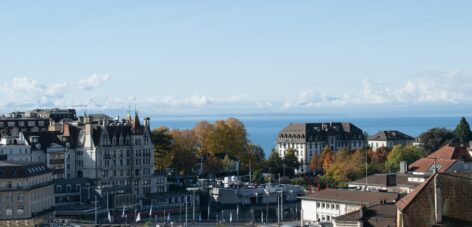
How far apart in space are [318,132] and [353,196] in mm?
82458

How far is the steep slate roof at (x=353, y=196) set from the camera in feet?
267

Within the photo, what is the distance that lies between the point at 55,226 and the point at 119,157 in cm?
3268

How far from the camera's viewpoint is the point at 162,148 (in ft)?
430

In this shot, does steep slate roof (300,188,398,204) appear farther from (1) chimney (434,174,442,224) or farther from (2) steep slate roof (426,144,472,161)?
(1) chimney (434,174,442,224)

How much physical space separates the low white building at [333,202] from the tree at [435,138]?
58.2m

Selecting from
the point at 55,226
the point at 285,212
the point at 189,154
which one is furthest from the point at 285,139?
the point at 55,226

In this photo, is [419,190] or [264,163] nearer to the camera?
[419,190]

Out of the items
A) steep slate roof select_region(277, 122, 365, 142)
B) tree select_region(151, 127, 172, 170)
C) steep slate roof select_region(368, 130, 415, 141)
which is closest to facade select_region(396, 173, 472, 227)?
tree select_region(151, 127, 172, 170)

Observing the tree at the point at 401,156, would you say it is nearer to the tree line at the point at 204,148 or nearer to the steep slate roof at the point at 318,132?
the tree line at the point at 204,148

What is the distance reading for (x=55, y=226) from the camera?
82.6m

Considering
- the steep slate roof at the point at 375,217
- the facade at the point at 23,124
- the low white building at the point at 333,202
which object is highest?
the facade at the point at 23,124

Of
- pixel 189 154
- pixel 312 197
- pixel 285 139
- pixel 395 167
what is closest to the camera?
pixel 312 197

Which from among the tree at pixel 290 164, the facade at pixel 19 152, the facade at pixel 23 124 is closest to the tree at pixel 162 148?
the facade at pixel 23 124

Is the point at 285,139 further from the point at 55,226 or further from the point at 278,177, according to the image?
the point at 55,226
